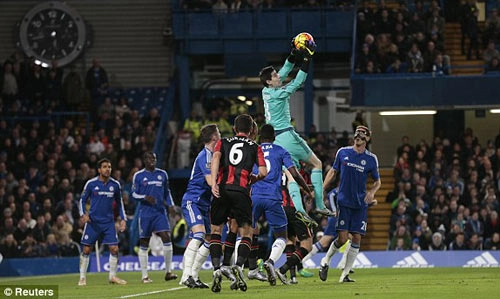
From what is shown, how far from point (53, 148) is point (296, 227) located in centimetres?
1866

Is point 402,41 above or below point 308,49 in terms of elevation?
above

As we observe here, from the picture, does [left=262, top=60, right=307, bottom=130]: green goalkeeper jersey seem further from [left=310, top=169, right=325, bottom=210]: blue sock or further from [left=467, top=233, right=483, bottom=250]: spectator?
[left=467, top=233, right=483, bottom=250]: spectator

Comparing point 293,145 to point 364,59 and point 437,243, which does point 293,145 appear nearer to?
point 437,243

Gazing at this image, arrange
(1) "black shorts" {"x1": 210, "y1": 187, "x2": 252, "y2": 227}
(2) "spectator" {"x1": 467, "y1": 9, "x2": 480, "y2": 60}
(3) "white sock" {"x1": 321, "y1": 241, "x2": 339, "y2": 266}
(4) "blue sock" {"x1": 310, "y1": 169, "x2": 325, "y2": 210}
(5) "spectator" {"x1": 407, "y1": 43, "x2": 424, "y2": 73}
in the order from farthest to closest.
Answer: (2) "spectator" {"x1": 467, "y1": 9, "x2": 480, "y2": 60}, (5) "spectator" {"x1": 407, "y1": 43, "x2": 424, "y2": 73}, (4) "blue sock" {"x1": 310, "y1": 169, "x2": 325, "y2": 210}, (3) "white sock" {"x1": 321, "y1": 241, "x2": 339, "y2": 266}, (1) "black shorts" {"x1": 210, "y1": 187, "x2": 252, "y2": 227}

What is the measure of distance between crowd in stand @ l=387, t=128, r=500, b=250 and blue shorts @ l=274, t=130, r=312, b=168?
12.7m

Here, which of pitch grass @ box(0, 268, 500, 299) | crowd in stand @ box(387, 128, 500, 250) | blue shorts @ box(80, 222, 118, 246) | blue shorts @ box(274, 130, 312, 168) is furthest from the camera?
crowd in stand @ box(387, 128, 500, 250)

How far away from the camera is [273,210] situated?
18.7 meters

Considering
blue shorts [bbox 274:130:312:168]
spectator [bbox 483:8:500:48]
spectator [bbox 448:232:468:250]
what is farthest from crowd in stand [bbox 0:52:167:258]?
blue shorts [bbox 274:130:312:168]

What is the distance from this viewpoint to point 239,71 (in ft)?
132

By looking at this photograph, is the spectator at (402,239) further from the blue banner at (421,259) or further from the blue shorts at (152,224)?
the blue shorts at (152,224)

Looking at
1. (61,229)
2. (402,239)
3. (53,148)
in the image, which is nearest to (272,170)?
(402,239)

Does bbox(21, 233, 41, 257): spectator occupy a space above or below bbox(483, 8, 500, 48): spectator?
below

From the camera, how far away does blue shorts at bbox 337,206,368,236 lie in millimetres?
19734

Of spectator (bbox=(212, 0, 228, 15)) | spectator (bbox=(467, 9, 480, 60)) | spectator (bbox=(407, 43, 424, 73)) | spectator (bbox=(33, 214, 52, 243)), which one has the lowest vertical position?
spectator (bbox=(33, 214, 52, 243))
